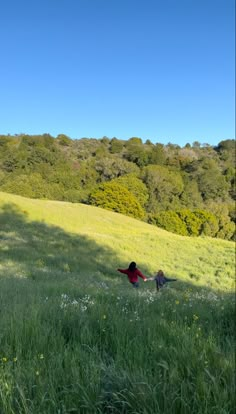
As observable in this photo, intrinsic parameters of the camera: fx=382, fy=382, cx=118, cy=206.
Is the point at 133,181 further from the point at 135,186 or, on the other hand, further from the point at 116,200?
the point at 116,200

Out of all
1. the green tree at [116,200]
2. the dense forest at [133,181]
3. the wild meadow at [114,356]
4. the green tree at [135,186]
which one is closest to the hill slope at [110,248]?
the wild meadow at [114,356]

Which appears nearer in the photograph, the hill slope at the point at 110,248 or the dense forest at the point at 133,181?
the hill slope at the point at 110,248

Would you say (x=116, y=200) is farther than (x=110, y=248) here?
Yes

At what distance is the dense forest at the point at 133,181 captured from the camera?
69188mm

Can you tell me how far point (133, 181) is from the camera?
75.4 metres

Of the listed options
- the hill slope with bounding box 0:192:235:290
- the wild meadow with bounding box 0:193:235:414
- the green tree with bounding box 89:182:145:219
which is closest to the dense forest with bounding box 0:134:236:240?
the green tree with bounding box 89:182:145:219

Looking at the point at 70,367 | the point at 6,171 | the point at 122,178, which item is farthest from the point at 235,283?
the point at 6,171

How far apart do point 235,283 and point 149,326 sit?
55.9ft

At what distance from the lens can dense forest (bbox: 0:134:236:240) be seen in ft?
227

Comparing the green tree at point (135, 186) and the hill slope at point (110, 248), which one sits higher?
the green tree at point (135, 186)

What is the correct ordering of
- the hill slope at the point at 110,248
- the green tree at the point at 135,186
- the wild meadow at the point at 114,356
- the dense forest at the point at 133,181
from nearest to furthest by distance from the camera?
1. the wild meadow at the point at 114,356
2. the hill slope at the point at 110,248
3. the dense forest at the point at 133,181
4. the green tree at the point at 135,186

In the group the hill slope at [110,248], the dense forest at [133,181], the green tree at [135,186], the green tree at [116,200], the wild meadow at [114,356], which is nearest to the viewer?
the wild meadow at [114,356]

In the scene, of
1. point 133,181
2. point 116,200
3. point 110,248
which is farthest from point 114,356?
point 133,181

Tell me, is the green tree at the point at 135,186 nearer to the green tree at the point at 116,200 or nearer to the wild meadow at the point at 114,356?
the green tree at the point at 116,200
